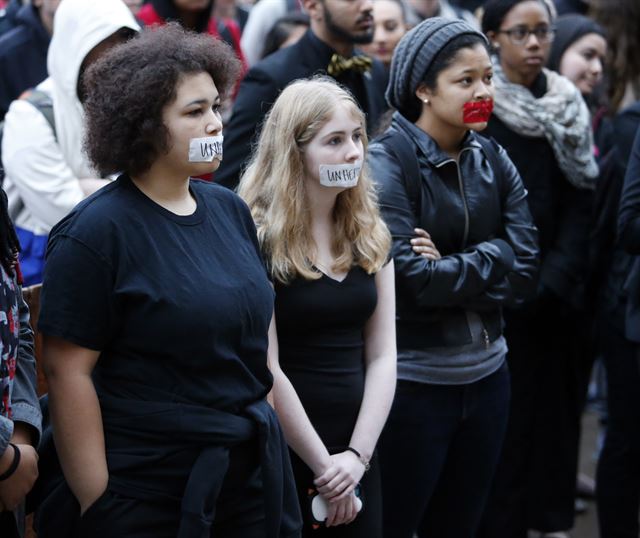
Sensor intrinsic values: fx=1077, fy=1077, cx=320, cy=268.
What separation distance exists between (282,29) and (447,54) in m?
2.08

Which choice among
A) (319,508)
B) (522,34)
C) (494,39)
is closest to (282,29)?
(494,39)

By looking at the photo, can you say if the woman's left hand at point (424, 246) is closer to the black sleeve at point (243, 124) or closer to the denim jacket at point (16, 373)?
the black sleeve at point (243, 124)

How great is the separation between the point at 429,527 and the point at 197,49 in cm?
185

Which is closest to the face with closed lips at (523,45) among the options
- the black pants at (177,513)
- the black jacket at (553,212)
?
the black jacket at (553,212)

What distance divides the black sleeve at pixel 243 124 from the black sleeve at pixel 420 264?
0.96 metres

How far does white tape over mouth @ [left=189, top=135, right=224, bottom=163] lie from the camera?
2514 mm

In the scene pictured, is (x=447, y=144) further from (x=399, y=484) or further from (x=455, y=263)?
(x=399, y=484)

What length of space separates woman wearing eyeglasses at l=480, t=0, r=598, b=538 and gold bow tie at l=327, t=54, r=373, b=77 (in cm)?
54

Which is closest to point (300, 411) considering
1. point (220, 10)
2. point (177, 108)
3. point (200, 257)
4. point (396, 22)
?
point (200, 257)

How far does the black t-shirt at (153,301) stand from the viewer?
2.37 metres

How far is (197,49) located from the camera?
2.57 metres

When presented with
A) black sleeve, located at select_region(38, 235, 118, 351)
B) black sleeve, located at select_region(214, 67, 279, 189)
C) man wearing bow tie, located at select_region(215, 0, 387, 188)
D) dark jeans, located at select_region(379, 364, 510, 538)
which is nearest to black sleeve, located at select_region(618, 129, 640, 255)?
dark jeans, located at select_region(379, 364, 510, 538)

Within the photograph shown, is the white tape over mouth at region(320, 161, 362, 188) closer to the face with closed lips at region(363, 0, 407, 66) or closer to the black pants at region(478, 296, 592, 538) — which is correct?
the black pants at region(478, 296, 592, 538)

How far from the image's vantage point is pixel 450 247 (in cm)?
347
